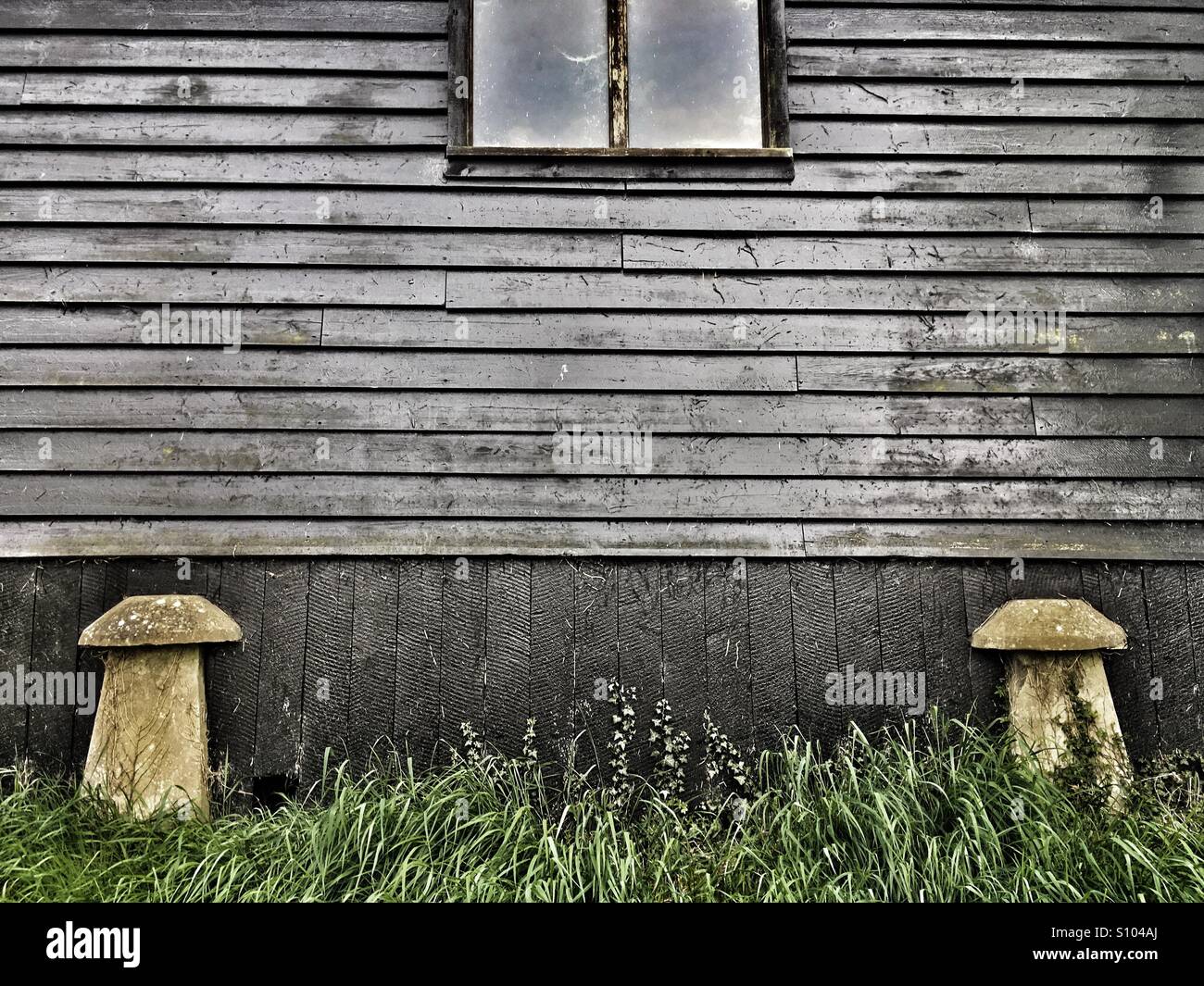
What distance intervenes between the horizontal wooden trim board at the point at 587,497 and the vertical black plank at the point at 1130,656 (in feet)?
0.93

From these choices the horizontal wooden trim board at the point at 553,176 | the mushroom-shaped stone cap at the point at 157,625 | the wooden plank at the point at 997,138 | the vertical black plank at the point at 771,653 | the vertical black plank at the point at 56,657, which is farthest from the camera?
the wooden plank at the point at 997,138

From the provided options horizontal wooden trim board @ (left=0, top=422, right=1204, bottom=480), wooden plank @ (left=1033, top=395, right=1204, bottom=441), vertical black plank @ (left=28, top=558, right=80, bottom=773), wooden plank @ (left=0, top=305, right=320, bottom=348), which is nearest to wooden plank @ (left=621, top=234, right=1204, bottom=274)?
wooden plank @ (left=0, top=305, right=320, bottom=348)

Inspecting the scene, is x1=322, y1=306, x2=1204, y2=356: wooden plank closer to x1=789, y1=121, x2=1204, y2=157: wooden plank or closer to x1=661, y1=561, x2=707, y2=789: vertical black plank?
x1=789, y1=121, x2=1204, y2=157: wooden plank

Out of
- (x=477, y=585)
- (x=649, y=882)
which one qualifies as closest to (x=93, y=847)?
(x=477, y=585)

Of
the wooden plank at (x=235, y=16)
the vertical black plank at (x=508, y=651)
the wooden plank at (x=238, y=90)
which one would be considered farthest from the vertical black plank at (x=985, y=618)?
the wooden plank at (x=235, y=16)

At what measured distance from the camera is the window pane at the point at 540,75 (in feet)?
12.9

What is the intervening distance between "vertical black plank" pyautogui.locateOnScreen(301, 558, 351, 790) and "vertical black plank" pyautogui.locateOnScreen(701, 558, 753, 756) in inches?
64.3

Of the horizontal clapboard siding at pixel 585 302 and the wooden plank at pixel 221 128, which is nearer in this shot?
the horizontal clapboard siding at pixel 585 302

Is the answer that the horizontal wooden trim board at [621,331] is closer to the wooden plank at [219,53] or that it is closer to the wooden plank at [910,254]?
the wooden plank at [910,254]

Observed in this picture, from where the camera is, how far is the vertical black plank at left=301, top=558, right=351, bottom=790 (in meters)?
3.58

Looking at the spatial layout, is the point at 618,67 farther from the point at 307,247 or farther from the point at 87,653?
the point at 87,653

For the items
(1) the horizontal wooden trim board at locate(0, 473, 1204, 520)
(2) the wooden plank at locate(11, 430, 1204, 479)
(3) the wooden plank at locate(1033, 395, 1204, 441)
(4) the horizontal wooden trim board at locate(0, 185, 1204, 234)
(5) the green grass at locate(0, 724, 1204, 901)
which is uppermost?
(4) the horizontal wooden trim board at locate(0, 185, 1204, 234)

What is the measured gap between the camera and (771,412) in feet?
12.5
